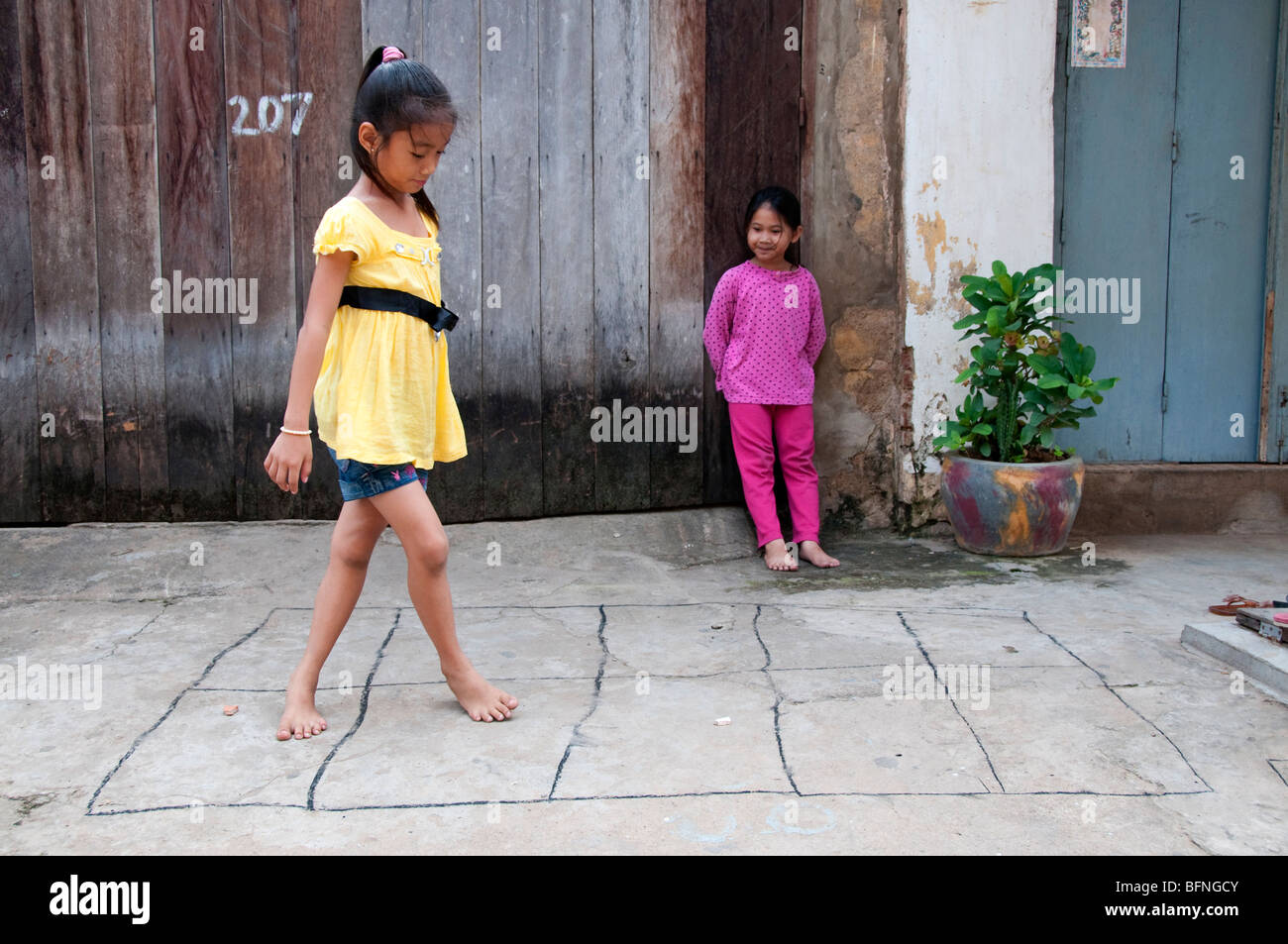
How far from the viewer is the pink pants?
13.0 ft

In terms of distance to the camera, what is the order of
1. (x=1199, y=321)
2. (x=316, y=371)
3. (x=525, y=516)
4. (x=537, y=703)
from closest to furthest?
1. (x=316, y=371)
2. (x=537, y=703)
3. (x=525, y=516)
4. (x=1199, y=321)

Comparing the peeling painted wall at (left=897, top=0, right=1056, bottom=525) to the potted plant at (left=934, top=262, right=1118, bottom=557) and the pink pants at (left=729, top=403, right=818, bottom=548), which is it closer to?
the potted plant at (left=934, top=262, right=1118, bottom=557)

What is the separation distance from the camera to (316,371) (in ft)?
7.30

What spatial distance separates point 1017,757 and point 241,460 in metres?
2.72

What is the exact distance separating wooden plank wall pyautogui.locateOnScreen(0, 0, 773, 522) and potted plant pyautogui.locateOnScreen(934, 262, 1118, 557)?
0.94m

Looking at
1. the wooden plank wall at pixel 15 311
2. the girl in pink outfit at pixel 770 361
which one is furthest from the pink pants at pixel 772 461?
the wooden plank wall at pixel 15 311

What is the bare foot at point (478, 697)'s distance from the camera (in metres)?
2.44

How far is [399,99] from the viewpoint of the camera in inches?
88.0

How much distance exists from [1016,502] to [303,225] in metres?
2.54

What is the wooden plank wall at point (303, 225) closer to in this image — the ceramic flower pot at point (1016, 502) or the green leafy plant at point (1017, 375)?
the green leafy plant at point (1017, 375)

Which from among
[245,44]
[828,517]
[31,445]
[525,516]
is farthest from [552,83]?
[31,445]

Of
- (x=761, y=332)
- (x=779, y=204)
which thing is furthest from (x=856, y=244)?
(x=761, y=332)

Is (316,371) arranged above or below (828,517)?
above

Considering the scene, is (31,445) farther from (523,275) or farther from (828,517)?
(828,517)
